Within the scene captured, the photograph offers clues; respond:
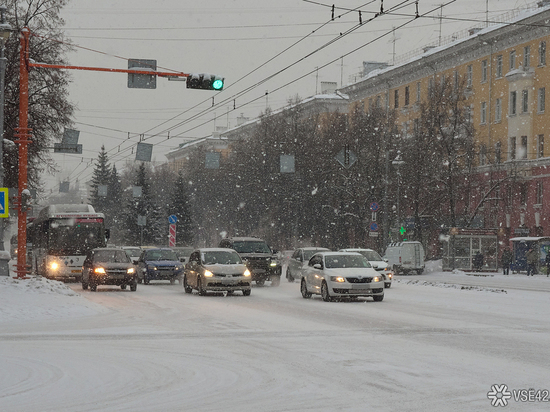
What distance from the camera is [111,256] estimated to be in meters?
31.2

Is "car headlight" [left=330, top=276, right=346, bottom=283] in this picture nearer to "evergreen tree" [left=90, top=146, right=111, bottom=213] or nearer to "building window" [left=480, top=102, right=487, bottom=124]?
"building window" [left=480, top=102, right=487, bottom=124]

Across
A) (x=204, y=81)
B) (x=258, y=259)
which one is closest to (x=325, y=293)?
(x=204, y=81)

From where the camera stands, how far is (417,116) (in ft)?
244

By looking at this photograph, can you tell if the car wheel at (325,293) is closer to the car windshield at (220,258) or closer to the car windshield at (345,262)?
the car windshield at (345,262)

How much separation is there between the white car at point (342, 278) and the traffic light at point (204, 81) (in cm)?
605

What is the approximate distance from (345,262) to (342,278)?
1489 mm

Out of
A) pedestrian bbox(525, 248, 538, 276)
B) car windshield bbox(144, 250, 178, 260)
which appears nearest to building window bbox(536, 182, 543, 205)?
pedestrian bbox(525, 248, 538, 276)

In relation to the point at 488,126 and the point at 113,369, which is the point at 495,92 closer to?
the point at 488,126

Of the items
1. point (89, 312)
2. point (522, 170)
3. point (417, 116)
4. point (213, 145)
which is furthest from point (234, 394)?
point (213, 145)

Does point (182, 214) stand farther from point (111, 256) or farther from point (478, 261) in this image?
point (111, 256)

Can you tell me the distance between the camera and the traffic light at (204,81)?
73.1ft

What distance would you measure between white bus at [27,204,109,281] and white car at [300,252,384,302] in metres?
13.5

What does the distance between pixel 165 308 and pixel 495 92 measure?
4749 cm

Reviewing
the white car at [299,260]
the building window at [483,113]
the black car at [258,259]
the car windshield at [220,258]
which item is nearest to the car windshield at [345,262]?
the car windshield at [220,258]
